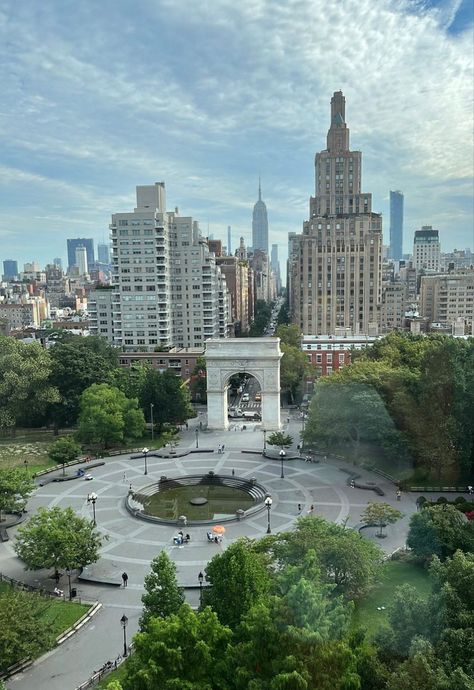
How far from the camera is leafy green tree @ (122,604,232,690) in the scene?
14102mm

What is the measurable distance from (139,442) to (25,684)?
32.0 m

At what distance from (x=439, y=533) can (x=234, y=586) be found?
424 inches

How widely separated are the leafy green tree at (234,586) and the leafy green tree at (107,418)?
2819cm

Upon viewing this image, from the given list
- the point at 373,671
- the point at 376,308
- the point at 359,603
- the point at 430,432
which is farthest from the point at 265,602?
the point at 376,308

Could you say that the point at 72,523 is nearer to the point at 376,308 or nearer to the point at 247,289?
the point at 376,308

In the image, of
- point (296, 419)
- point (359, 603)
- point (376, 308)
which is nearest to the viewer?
point (359, 603)

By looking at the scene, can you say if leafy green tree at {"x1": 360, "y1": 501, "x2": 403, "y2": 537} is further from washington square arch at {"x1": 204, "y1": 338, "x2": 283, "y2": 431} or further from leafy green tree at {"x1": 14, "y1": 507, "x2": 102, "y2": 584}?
washington square arch at {"x1": 204, "y1": 338, "x2": 283, "y2": 431}

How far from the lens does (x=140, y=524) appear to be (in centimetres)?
3241

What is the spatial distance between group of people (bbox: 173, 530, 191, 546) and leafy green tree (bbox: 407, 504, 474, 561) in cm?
1163

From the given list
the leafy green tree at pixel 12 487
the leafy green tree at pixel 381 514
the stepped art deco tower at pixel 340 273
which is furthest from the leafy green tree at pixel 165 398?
the stepped art deco tower at pixel 340 273

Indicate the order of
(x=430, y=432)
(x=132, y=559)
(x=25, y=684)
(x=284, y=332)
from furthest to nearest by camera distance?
1. (x=284, y=332)
2. (x=430, y=432)
3. (x=132, y=559)
4. (x=25, y=684)

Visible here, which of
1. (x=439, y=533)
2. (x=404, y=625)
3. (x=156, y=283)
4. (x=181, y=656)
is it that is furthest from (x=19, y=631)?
(x=156, y=283)

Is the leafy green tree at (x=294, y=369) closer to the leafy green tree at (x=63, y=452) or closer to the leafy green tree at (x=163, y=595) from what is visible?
the leafy green tree at (x=63, y=452)

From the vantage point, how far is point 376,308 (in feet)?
274
